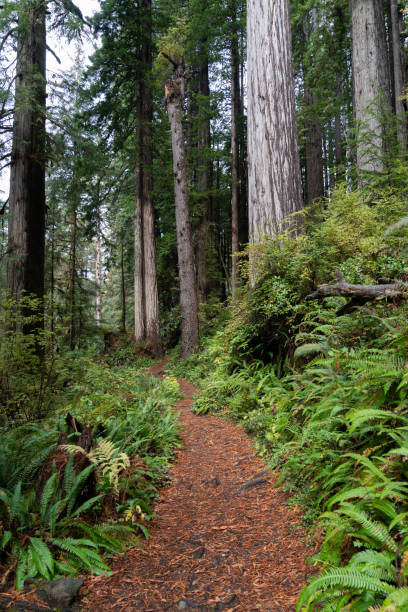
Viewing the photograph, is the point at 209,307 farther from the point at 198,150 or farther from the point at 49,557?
the point at 49,557

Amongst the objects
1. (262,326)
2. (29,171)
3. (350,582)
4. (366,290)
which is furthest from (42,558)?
(29,171)

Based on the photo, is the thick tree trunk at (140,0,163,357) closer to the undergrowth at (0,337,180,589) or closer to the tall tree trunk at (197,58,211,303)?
the tall tree trunk at (197,58,211,303)

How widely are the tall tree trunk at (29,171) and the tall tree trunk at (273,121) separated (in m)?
5.15

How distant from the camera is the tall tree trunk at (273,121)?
231 inches

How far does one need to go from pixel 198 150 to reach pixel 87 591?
1648cm

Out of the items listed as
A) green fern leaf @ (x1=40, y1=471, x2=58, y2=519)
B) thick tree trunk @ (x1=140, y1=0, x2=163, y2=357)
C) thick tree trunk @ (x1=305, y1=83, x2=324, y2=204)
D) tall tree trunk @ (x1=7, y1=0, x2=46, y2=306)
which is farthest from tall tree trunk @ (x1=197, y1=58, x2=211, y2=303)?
green fern leaf @ (x1=40, y1=471, x2=58, y2=519)

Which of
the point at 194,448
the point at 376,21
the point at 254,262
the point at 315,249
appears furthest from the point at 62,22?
the point at 194,448

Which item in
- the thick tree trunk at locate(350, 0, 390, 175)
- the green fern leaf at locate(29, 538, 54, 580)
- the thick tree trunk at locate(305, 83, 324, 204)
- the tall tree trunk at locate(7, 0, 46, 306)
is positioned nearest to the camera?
the green fern leaf at locate(29, 538, 54, 580)

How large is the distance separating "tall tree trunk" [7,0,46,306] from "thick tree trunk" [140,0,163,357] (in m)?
6.16

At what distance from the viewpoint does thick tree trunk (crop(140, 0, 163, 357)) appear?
14820 mm

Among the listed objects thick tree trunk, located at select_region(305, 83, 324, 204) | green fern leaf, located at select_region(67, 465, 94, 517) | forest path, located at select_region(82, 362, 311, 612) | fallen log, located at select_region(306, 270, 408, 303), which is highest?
thick tree trunk, located at select_region(305, 83, 324, 204)

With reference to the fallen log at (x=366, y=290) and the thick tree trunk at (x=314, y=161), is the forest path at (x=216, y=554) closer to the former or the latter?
the fallen log at (x=366, y=290)

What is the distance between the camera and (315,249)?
4.58 metres

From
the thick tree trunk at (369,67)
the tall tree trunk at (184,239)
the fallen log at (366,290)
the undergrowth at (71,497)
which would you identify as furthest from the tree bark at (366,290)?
the tall tree trunk at (184,239)
